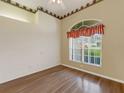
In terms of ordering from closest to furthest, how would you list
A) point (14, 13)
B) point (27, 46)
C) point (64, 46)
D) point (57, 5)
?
1. point (14, 13)
2. point (27, 46)
3. point (57, 5)
4. point (64, 46)

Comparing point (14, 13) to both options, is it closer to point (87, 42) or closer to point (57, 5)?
point (57, 5)

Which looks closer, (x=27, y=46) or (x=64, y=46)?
(x=27, y=46)

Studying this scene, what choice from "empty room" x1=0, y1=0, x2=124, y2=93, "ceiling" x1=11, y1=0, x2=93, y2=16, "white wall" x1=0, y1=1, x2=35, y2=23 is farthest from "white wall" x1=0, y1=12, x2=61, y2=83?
"ceiling" x1=11, y1=0, x2=93, y2=16

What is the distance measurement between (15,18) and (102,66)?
13.2 ft

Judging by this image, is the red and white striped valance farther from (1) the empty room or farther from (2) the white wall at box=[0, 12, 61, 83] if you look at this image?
(2) the white wall at box=[0, 12, 61, 83]

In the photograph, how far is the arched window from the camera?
3695mm

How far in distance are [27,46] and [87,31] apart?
268 centimetres

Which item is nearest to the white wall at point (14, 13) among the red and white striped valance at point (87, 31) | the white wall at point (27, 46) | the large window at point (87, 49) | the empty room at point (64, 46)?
the empty room at point (64, 46)

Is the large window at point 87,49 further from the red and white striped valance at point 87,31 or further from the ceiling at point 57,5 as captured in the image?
the ceiling at point 57,5

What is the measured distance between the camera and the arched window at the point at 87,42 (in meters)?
3.70

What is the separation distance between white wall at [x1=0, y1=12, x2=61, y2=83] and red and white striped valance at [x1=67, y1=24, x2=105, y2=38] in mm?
1048

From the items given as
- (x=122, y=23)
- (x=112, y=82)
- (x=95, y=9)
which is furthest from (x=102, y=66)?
(x=95, y=9)

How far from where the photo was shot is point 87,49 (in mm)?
4219

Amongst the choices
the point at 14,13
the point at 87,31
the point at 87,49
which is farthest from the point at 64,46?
the point at 14,13
